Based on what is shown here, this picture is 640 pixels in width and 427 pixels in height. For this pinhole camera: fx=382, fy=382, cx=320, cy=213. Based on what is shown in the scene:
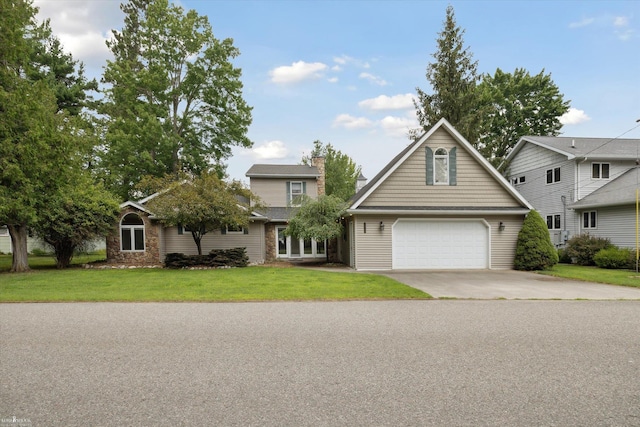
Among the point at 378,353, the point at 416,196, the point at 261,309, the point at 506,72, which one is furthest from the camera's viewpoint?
the point at 506,72

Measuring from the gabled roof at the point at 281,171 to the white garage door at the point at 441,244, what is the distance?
369 inches

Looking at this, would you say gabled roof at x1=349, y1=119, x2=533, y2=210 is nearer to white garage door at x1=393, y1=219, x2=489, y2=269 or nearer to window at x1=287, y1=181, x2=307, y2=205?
white garage door at x1=393, y1=219, x2=489, y2=269

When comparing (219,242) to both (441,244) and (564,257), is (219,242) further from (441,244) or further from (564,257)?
(564,257)

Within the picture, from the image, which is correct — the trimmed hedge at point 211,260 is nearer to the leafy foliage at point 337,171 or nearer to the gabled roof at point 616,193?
the gabled roof at point 616,193

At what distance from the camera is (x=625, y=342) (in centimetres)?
575

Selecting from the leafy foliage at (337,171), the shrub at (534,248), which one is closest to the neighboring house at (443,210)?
the shrub at (534,248)

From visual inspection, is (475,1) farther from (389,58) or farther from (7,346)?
(7,346)

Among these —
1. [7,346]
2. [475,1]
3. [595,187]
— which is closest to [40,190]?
[7,346]

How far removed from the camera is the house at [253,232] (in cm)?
2008

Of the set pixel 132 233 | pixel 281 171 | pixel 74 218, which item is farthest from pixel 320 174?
pixel 74 218

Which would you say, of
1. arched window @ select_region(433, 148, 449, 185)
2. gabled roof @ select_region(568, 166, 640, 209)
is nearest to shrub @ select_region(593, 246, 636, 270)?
gabled roof @ select_region(568, 166, 640, 209)

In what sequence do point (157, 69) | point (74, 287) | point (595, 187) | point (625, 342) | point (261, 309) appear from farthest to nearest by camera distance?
point (157, 69) < point (595, 187) < point (74, 287) < point (261, 309) < point (625, 342)

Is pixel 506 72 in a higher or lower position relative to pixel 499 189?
higher

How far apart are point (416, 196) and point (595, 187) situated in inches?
478
